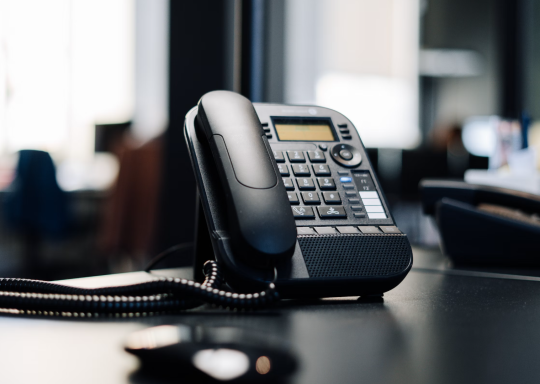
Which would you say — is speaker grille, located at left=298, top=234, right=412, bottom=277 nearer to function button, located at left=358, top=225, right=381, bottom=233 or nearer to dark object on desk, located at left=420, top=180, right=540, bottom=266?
function button, located at left=358, top=225, right=381, bottom=233

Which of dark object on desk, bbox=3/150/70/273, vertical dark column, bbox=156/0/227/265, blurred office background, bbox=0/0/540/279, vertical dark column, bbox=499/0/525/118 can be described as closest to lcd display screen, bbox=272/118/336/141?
vertical dark column, bbox=156/0/227/265

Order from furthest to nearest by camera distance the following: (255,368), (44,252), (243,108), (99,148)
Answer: (44,252), (99,148), (243,108), (255,368)

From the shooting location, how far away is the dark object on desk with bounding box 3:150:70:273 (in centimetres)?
327

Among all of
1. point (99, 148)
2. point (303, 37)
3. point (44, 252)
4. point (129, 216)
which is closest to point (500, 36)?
point (303, 37)

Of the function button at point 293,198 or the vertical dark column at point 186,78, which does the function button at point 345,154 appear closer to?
the function button at point 293,198

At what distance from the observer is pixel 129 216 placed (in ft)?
8.41

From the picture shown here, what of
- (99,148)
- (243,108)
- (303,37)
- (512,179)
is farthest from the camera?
(303,37)

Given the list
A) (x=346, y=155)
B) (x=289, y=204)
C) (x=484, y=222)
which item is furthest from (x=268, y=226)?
(x=484, y=222)

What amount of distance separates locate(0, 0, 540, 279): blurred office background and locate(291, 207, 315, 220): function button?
2049 millimetres

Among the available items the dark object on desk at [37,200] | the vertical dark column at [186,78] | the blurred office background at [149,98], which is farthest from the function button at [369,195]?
the dark object on desk at [37,200]

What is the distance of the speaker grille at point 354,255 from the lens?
40 cm

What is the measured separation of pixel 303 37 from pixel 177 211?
12.1 ft

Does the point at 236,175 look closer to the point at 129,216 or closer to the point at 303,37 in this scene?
the point at 129,216

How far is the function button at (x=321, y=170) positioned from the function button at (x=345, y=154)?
1.0 inches
